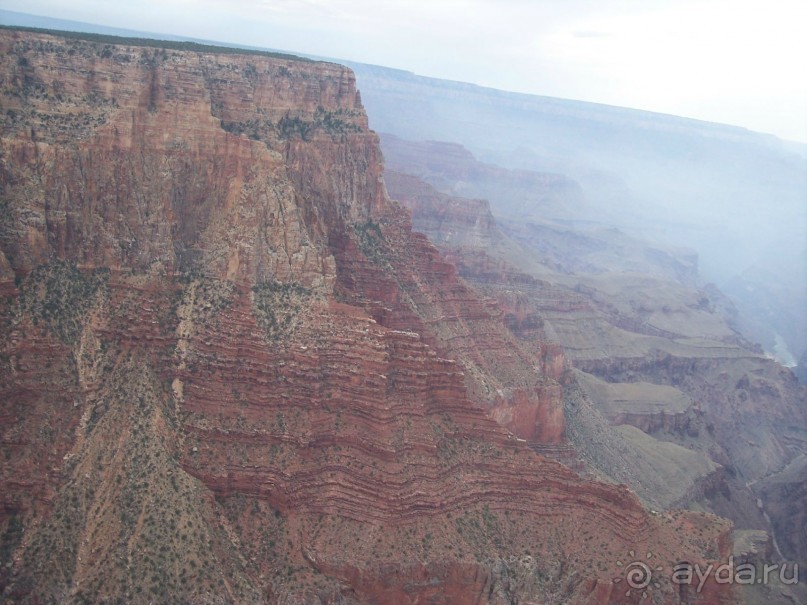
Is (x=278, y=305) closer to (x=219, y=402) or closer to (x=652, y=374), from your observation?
(x=219, y=402)

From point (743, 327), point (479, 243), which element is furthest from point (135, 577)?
point (743, 327)

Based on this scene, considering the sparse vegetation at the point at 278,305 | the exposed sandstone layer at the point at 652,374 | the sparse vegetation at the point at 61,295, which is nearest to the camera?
the sparse vegetation at the point at 61,295

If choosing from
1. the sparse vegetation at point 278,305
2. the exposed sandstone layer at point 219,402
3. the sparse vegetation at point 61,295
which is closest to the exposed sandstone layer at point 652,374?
the exposed sandstone layer at point 219,402

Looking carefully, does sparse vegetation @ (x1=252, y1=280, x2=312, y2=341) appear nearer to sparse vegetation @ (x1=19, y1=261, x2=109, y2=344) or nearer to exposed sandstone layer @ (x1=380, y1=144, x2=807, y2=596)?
sparse vegetation @ (x1=19, y1=261, x2=109, y2=344)

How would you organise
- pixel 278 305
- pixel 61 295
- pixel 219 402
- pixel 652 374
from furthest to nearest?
pixel 652 374 → pixel 278 305 → pixel 219 402 → pixel 61 295

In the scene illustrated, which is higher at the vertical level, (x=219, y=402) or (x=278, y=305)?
(x=278, y=305)

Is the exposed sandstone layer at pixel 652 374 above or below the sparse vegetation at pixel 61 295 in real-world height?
below

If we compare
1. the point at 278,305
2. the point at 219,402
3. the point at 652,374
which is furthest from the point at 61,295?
the point at 652,374

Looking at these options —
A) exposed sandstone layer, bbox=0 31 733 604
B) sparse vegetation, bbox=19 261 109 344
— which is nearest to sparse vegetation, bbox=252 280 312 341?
exposed sandstone layer, bbox=0 31 733 604

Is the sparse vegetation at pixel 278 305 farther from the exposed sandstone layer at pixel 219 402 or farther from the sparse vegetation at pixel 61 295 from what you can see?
the sparse vegetation at pixel 61 295
